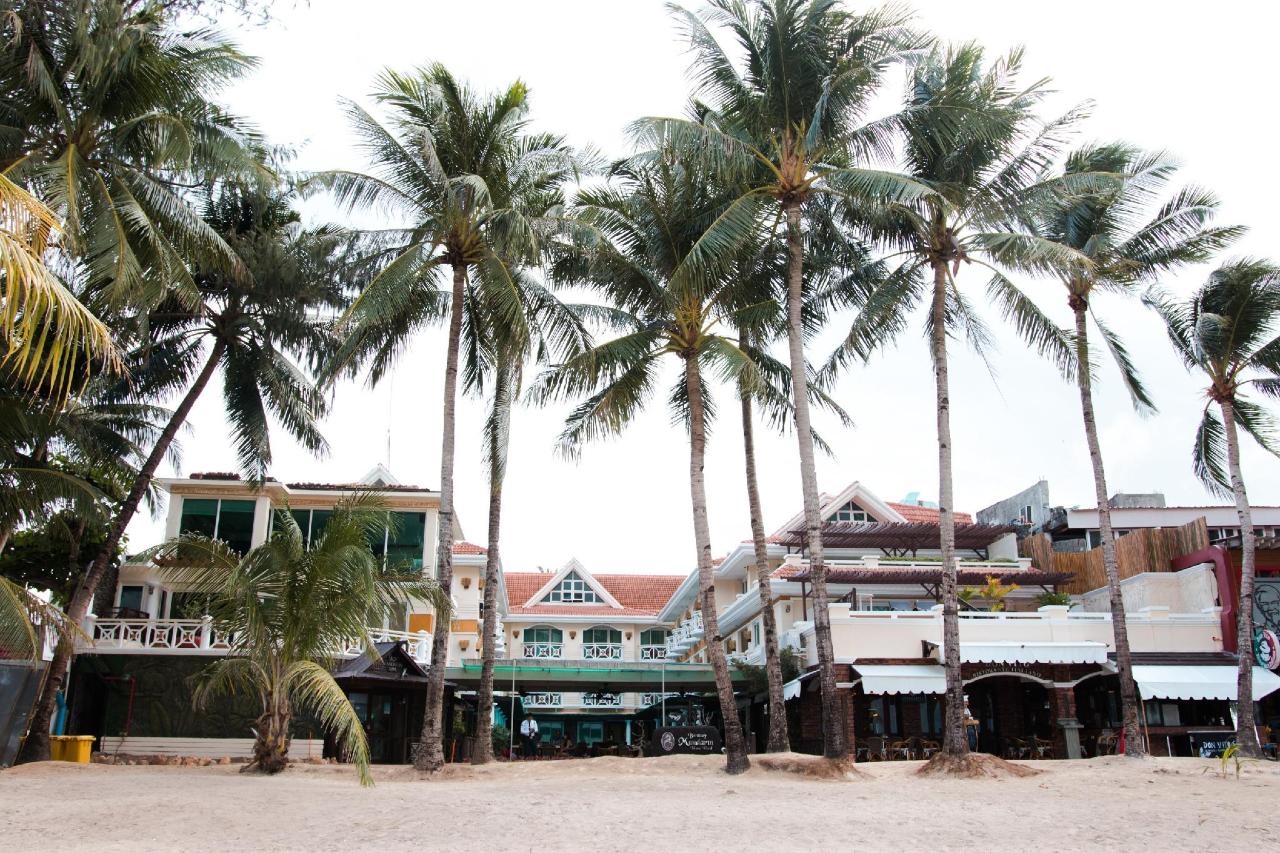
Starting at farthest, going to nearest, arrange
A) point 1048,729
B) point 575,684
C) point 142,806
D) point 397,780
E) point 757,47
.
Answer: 1. point 575,684
2. point 1048,729
3. point 757,47
4. point 397,780
5. point 142,806

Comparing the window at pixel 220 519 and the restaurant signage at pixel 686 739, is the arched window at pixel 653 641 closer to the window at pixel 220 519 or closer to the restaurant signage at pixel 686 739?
the window at pixel 220 519

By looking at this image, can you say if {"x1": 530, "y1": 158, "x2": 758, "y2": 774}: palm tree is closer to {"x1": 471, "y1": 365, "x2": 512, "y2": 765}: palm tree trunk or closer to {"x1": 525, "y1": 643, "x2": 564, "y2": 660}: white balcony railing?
{"x1": 471, "y1": 365, "x2": 512, "y2": 765}: palm tree trunk

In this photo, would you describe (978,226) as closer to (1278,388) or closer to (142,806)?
(1278,388)

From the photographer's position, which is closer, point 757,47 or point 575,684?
point 757,47

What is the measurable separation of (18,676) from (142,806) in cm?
721

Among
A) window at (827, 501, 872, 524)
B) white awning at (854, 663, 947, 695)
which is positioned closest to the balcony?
window at (827, 501, 872, 524)

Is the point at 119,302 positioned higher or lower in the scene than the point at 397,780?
higher

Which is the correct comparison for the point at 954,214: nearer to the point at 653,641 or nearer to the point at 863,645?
the point at 863,645

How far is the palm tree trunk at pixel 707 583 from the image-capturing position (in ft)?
57.1

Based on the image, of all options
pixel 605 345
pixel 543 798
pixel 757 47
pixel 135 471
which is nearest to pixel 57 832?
pixel 543 798

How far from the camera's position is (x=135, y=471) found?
2681cm

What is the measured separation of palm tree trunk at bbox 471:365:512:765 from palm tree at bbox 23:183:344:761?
4.49 metres

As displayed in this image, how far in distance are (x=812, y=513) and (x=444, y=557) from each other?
6557 mm

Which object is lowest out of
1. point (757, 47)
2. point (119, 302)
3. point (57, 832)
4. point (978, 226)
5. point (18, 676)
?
point (57, 832)
